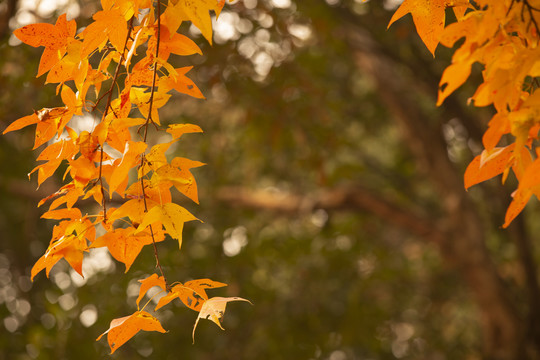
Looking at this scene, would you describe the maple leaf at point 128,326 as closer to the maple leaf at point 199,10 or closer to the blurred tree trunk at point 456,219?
the maple leaf at point 199,10

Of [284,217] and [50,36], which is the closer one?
[50,36]

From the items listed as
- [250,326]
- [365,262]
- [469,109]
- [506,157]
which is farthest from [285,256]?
[506,157]

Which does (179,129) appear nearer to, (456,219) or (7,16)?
(7,16)

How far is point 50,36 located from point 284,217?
9.46 feet

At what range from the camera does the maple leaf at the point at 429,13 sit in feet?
2.15

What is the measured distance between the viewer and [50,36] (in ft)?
2.37

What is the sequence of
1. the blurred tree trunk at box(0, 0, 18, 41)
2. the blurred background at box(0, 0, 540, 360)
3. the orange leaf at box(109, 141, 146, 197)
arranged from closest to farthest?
the orange leaf at box(109, 141, 146, 197)
the blurred tree trunk at box(0, 0, 18, 41)
the blurred background at box(0, 0, 540, 360)

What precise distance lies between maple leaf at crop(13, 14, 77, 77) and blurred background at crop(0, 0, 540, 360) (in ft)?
5.44

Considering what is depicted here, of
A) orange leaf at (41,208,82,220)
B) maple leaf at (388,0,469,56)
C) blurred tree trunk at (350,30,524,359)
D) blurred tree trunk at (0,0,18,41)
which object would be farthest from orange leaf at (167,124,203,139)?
blurred tree trunk at (350,30,524,359)

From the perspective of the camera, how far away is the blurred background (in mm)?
2822

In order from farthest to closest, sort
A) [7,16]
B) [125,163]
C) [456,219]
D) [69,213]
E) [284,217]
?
[284,217], [456,219], [7,16], [69,213], [125,163]

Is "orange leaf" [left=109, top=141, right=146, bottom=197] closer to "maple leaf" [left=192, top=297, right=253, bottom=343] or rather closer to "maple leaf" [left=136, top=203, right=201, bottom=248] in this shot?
"maple leaf" [left=136, top=203, right=201, bottom=248]

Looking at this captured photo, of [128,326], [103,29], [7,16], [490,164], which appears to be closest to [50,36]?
[103,29]

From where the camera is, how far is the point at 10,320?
10.2ft
